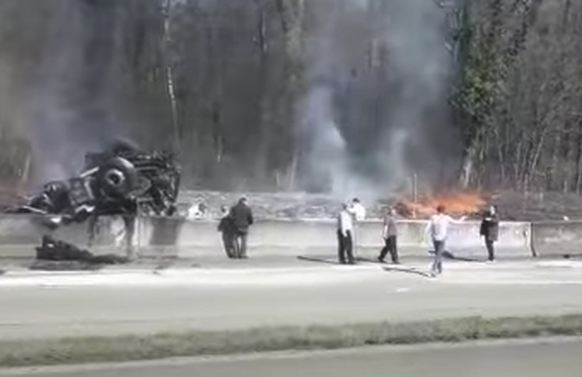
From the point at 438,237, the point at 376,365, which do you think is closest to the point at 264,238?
the point at 438,237

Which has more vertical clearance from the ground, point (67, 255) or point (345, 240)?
point (345, 240)

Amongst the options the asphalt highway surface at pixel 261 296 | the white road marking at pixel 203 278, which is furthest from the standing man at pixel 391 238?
the white road marking at pixel 203 278

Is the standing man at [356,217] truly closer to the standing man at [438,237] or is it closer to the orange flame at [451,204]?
the standing man at [438,237]

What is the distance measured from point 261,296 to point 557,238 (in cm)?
1584

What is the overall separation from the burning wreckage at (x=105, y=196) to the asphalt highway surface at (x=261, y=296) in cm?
325

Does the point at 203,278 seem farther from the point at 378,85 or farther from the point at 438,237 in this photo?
the point at 378,85

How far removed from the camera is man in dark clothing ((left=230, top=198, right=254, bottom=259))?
26.0m

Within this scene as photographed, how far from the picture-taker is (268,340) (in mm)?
11367

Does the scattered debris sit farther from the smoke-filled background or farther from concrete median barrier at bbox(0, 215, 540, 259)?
the smoke-filled background

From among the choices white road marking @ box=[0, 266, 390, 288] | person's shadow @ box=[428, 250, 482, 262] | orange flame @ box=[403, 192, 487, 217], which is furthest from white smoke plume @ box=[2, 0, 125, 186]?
white road marking @ box=[0, 266, 390, 288]

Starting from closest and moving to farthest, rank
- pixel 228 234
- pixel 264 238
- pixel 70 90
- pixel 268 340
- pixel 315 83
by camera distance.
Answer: pixel 268 340 → pixel 228 234 → pixel 264 238 → pixel 70 90 → pixel 315 83

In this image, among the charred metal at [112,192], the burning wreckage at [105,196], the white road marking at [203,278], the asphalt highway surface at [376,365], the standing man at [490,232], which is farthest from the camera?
the standing man at [490,232]

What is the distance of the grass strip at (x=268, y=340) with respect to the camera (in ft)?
33.6

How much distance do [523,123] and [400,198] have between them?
18.4m
